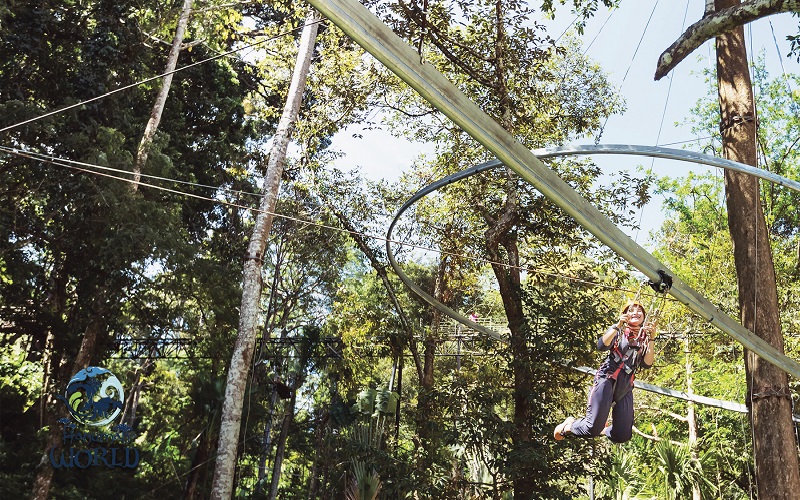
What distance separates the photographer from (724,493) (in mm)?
11938

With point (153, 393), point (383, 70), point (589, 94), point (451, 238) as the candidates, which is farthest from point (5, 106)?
point (153, 393)

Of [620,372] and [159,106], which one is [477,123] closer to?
[620,372]

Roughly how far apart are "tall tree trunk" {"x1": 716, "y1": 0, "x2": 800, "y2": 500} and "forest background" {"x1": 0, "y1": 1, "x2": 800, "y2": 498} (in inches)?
81.9

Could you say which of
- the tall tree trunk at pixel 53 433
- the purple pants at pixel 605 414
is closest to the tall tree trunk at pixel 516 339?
the purple pants at pixel 605 414

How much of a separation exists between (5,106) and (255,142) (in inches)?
264

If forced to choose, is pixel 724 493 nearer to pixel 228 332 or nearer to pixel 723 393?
pixel 723 393

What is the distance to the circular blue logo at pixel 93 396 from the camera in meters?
10.2

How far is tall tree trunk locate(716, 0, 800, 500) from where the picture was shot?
4.42 m

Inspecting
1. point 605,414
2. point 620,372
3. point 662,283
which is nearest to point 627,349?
point 620,372

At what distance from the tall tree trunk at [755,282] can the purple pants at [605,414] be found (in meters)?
0.82

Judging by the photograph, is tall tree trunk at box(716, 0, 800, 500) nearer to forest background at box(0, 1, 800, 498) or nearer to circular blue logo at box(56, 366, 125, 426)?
forest background at box(0, 1, 800, 498)

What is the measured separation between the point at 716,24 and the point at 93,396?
1007 cm

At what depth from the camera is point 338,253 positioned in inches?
544

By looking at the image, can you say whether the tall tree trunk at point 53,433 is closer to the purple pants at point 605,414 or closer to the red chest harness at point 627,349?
the purple pants at point 605,414
